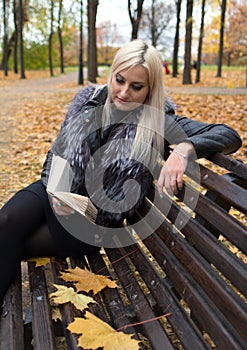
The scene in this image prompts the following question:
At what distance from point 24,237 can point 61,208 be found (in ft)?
0.76

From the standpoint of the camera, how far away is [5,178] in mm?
5000

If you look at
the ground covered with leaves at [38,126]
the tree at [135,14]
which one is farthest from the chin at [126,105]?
the tree at [135,14]

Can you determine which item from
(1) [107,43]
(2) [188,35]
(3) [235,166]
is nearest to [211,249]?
(3) [235,166]

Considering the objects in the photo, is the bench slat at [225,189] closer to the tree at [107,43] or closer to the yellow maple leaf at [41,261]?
the yellow maple leaf at [41,261]

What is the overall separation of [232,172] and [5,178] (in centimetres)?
375

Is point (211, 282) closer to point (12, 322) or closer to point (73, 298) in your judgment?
point (73, 298)

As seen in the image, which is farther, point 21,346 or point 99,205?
point 99,205

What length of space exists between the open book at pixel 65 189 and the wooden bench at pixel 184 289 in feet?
0.99

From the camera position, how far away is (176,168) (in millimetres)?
1816

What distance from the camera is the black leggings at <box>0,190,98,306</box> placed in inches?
78.1

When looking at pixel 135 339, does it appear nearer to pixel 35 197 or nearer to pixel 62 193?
pixel 62 193

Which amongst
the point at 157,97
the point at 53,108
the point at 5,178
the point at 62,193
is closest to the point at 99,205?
the point at 62,193

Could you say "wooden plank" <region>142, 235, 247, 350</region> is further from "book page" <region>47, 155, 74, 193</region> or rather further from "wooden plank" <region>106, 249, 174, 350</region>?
"book page" <region>47, 155, 74, 193</region>

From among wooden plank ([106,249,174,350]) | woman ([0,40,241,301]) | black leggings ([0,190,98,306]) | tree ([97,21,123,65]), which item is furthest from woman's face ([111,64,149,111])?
tree ([97,21,123,65])
